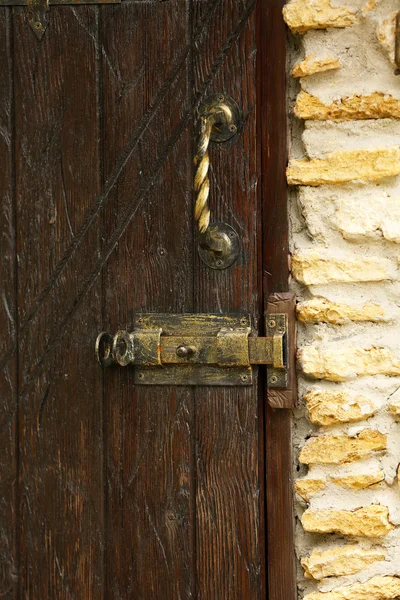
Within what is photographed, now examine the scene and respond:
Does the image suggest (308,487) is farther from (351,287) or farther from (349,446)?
(351,287)

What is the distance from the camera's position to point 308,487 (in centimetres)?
138

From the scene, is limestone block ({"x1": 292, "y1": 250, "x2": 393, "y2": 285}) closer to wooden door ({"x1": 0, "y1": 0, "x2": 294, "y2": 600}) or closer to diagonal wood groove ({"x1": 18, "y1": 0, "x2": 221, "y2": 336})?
wooden door ({"x1": 0, "y1": 0, "x2": 294, "y2": 600})

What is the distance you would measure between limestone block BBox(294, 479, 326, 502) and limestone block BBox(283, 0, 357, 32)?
77 centimetres

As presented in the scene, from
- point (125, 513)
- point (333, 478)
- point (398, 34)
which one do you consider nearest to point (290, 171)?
point (398, 34)

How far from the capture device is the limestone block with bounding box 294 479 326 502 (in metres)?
1.37

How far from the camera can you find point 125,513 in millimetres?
1482

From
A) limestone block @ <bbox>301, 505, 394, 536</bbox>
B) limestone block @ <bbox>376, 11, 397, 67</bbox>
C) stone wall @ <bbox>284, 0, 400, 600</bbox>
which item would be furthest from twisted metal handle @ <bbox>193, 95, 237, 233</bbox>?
limestone block @ <bbox>301, 505, 394, 536</bbox>

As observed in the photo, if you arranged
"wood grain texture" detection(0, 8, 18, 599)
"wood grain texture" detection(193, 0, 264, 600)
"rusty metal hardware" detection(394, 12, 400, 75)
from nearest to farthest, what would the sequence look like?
"rusty metal hardware" detection(394, 12, 400, 75), "wood grain texture" detection(193, 0, 264, 600), "wood grain texture" detection(0, 8, 18, 599)

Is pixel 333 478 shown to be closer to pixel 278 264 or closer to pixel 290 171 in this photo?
pixel 278 264

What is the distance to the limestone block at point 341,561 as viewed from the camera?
1349 mm

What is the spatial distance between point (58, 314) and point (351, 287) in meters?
0.55

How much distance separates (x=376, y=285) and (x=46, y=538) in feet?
2.54

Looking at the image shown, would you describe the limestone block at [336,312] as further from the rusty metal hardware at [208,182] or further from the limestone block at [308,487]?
the limestone block at [308,487]

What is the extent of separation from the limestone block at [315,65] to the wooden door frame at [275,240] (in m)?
0.05
